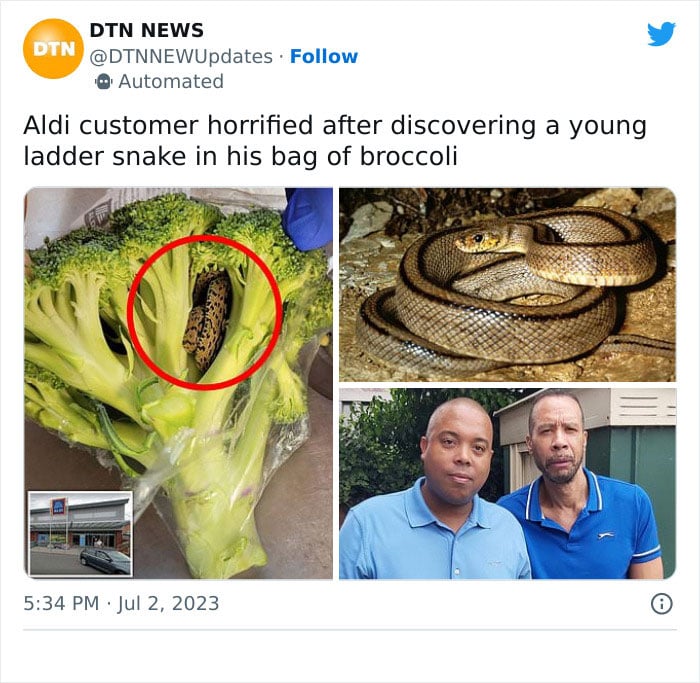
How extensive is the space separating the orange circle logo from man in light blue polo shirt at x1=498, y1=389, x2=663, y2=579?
2.14 m

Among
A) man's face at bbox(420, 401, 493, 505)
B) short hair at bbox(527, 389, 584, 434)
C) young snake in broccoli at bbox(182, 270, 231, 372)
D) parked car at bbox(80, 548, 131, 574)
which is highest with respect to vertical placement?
young snake in broccoli at bbox(182, 270, 231, 372)

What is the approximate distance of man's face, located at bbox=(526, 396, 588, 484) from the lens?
2.92 m

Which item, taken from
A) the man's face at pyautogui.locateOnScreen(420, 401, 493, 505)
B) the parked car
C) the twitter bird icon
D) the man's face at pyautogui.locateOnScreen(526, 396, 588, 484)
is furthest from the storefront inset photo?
the twitter bird icon

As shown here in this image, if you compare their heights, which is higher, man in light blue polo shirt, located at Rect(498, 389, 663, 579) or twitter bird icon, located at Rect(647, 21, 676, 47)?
twitter bird icon, located at Rect(647, 21, 676, 47)

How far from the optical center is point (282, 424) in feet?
10.0

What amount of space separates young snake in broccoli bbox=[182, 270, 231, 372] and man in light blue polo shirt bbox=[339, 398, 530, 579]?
82 centimetres

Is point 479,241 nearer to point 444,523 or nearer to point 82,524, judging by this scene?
point 444,523

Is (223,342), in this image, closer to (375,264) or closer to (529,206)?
(375,264)

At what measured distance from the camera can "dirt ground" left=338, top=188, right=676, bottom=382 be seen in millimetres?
2928

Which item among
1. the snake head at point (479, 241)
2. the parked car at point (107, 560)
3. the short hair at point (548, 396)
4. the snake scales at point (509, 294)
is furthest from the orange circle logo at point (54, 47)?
the short hair at point (548, 396)

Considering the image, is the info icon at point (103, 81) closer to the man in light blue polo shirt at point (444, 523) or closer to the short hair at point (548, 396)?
the man in light blue polo shirt at point (444, 523)

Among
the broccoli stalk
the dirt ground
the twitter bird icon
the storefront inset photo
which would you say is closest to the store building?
A: the storefront inset photo

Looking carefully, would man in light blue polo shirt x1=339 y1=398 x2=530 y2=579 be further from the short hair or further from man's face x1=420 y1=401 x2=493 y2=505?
the short hair

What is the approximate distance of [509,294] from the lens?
301 centimetres
